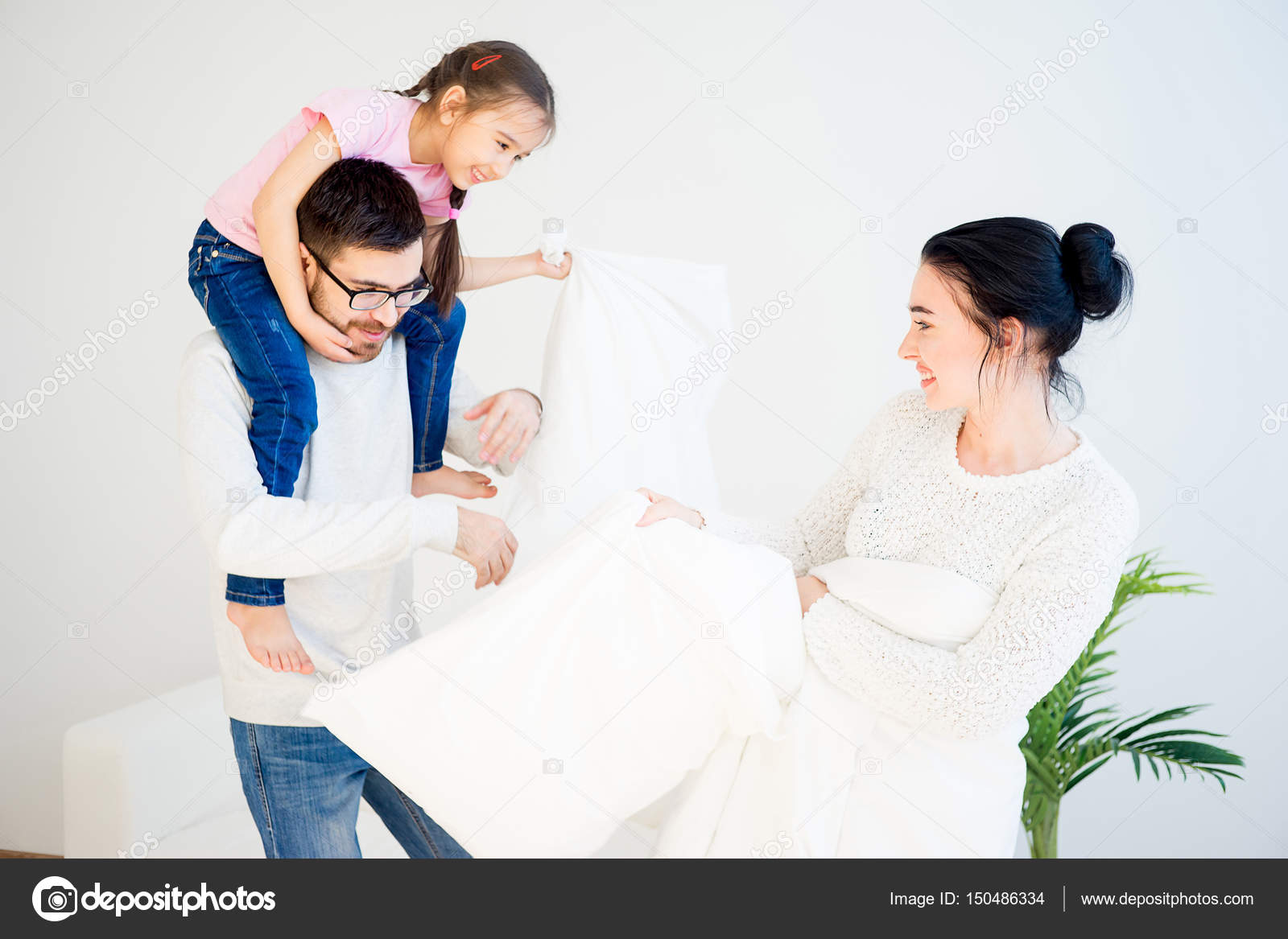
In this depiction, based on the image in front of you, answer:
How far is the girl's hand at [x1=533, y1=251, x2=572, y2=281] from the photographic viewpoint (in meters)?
1.69

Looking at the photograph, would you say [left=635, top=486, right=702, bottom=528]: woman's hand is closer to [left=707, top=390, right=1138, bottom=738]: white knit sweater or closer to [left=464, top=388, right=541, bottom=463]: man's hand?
[left=707, top=390, right=1138, bottom=738]: white knit sweater

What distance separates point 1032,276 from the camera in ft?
4.40

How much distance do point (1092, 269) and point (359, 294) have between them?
1.03 metres

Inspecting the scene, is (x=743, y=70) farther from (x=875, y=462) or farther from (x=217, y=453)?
(x=217, y=453)

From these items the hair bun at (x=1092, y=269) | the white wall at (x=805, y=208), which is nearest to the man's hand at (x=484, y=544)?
the hair bun at (x=1092, y=269)

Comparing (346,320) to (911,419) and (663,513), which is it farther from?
(911,419)

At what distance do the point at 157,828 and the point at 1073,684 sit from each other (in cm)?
201

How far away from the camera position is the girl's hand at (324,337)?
4.54 ft

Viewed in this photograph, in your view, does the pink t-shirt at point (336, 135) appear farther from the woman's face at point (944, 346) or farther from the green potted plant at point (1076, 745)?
the green potted plant at point (1076, 745)

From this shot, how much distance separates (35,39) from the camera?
8.83ft

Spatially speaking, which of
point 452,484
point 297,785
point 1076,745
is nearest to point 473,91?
point 452,484

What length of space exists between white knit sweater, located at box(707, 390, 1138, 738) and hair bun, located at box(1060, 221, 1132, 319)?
208 millimetres

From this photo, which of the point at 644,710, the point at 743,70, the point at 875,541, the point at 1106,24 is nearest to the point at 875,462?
the point at 875,541
